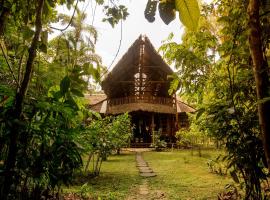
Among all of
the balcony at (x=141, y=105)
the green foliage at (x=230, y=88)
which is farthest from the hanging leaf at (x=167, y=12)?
the balcony at (x=141, y=105)

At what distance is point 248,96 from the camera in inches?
114

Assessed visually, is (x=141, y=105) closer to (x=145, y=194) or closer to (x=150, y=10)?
(x=145, y=194)

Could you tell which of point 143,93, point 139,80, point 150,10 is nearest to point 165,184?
point 150,10

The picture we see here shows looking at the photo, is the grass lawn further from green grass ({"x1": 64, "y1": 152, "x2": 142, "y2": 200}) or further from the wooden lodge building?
the wooden lodge building

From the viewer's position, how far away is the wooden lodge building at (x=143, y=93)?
1761 cm

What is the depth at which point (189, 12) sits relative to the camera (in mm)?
904

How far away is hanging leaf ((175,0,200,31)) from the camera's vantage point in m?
0.90

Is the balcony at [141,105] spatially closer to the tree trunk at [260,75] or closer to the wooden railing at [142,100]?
the wooden railing at [142,100]

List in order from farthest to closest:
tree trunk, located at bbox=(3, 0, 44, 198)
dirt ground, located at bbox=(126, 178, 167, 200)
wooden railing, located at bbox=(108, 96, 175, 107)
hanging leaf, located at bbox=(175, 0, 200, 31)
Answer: wooden railing, located at bbox=(108, 96, 175, 107) → dirt ground, located at bbox=(126, 178, 167, 200) → tree trunk, located at bbox=(3, 0, 44, 198) → hanging leaf, located at bbox=(175, 0, 200, 31)

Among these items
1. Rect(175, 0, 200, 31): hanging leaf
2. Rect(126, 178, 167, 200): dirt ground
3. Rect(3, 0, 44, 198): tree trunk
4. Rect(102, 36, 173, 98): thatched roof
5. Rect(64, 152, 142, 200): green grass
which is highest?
Rect(102, 36, 173, 98): thatched roof

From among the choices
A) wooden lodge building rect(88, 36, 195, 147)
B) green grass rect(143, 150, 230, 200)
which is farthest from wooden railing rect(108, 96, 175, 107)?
green grass rect(143, 150, 230, 200)

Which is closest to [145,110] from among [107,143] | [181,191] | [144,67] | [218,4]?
[144,67]

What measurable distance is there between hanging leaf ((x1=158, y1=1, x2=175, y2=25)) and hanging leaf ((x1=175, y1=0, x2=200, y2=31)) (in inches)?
5.9

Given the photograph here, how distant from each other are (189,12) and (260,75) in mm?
1203
